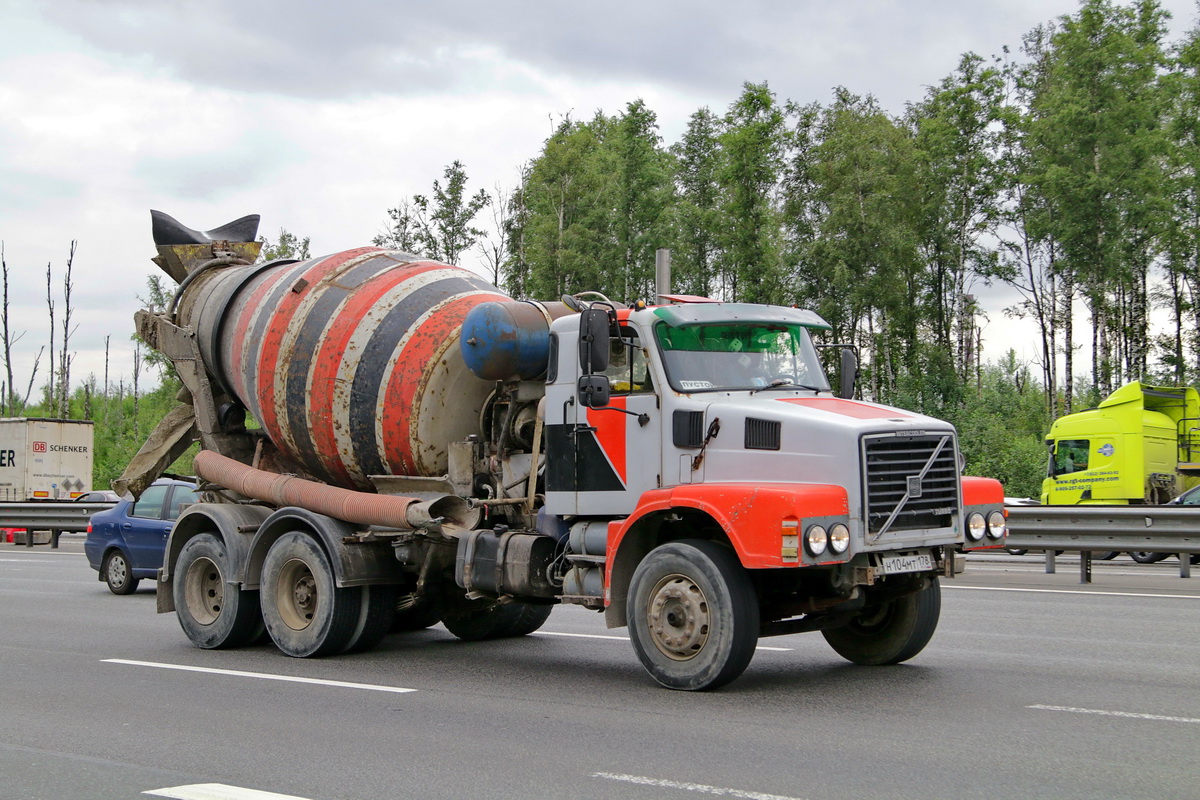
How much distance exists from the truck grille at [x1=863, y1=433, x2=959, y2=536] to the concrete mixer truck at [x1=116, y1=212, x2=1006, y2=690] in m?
0.02

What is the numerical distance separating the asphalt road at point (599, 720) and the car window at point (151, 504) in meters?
5.94

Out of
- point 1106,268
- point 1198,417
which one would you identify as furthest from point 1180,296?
point 1198,417

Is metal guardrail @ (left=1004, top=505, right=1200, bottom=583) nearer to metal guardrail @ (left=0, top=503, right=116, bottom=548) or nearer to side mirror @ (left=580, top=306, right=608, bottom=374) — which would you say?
side mirror @ (left=580, top=306, right=608, bottom=374)

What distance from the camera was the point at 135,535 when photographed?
1750cm

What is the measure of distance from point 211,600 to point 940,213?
3975cm

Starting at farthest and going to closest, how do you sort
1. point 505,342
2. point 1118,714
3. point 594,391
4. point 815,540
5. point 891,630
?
point 505,342, point 891,630, point 594,391, point 815,540, point 1118,714

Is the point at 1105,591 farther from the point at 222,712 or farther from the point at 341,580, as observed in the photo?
the point at 222,712

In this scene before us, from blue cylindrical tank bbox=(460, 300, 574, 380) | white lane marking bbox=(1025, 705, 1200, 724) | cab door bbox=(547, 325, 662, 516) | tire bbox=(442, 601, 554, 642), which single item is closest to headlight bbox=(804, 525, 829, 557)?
cab door bbox=(547, 325, 662, 516)

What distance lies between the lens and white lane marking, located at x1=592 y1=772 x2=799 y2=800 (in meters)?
5.34

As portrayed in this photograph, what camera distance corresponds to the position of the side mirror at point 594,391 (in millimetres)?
8680

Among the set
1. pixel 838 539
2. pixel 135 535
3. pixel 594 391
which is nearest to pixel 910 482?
pixel 838 539

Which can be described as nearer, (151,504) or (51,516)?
(151,504)

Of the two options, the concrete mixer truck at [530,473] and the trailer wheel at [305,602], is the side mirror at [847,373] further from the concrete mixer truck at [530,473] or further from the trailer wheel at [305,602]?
the trailer wheel at [305,602]

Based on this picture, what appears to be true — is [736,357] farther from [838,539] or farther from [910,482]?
[838,539]
